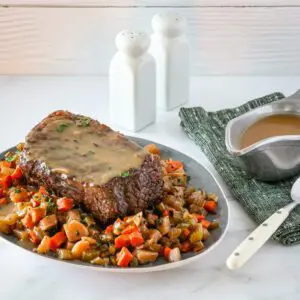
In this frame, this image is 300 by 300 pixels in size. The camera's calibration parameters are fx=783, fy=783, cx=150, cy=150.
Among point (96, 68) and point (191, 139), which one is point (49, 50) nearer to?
point (96, 68)

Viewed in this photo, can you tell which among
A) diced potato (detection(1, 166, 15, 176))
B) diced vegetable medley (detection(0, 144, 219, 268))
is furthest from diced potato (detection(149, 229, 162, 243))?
diced potato (detection(1, 166, 15, 176))

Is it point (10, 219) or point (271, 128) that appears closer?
point (10, 219)

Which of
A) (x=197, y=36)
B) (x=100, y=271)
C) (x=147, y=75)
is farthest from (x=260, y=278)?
(x=197, y=36)

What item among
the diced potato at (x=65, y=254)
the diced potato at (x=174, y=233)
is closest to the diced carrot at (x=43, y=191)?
the diced potato at (x=65, y=254)

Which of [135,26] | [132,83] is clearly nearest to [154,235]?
[132,83]

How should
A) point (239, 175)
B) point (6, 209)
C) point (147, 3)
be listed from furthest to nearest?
point (147, 3) < point (239, 175) < point (6, 209)

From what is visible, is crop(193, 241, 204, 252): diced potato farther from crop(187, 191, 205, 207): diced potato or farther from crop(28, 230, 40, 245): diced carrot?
crop(28, 230, 40, 245): diced carrot

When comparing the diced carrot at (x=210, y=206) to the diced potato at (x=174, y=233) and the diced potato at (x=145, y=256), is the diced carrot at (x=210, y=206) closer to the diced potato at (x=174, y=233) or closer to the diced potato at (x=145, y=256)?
the diced potato at (x=174, y=233)

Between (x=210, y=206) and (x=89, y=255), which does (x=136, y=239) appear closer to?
(x=89, y=255)
